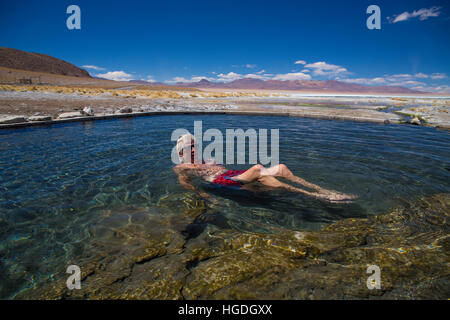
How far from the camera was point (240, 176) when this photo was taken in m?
3.98

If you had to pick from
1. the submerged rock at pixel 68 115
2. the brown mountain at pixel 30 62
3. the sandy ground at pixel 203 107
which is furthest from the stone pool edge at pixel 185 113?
the brown mountain at pixel 30 62

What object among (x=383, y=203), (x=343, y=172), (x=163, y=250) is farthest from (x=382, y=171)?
(x=163, y=250)

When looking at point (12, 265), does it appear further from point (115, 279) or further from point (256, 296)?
point (256, 296)

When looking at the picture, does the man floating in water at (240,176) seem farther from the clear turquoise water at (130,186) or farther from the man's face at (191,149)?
the clear turquoise water at (130,186)

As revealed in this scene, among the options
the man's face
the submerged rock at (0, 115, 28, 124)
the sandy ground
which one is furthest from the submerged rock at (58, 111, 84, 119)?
the man's face

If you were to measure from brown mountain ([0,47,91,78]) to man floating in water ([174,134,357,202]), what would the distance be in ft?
418

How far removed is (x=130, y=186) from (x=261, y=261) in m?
3.04

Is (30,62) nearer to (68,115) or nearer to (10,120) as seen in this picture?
(68,115)

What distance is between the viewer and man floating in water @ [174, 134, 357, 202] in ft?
12.3

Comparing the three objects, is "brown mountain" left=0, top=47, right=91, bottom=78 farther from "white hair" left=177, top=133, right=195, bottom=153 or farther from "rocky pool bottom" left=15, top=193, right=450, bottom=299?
"rocky pool bottom" left=15, top=193, right=450, bottom=299

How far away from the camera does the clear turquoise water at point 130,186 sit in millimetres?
2682

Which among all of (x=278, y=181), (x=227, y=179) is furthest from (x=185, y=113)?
(x=278, y=181)

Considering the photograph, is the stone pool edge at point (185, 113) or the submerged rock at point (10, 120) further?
the stone pool edge at point (185, 113)

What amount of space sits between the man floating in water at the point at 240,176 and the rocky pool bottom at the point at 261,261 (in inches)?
30.8
